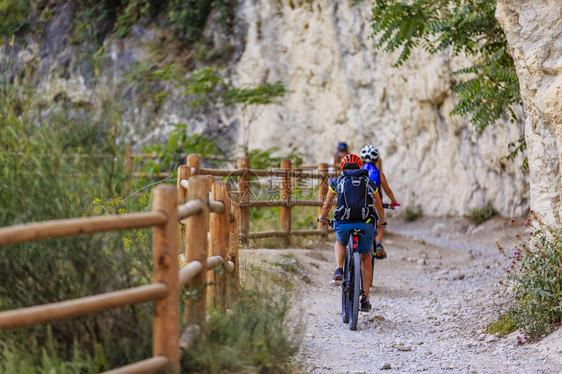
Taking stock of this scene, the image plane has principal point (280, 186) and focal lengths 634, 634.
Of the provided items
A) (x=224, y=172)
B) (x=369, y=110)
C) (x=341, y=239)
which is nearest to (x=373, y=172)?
(x=341, y=239)

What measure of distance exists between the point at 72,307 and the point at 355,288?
3229mm

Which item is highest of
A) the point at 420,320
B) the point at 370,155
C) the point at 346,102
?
the point at 346,102

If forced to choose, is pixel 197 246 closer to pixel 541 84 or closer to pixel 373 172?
pixel 541 84

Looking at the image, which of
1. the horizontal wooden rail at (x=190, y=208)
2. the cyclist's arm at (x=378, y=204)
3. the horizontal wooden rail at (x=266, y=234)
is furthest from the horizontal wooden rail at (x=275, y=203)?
the horizontal wooden rail at (x=190, y=208)

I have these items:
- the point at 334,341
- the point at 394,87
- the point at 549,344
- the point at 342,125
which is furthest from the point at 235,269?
the point at 342,125

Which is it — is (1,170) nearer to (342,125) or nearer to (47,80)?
(47,80)

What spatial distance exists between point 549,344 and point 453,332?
1055mm

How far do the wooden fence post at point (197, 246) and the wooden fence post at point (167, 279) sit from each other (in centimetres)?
33

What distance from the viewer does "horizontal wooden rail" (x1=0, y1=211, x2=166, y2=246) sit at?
281cm

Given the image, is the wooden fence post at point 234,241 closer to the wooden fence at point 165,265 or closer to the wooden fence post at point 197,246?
the wooden fence at point 165,265

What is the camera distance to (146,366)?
10.0 ft

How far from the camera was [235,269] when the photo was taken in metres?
4.93

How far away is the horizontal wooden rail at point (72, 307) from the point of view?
2.81 meters

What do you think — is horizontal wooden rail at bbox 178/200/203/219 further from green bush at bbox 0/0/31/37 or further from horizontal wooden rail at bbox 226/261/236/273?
green bush at bbox 0/0/31/37
